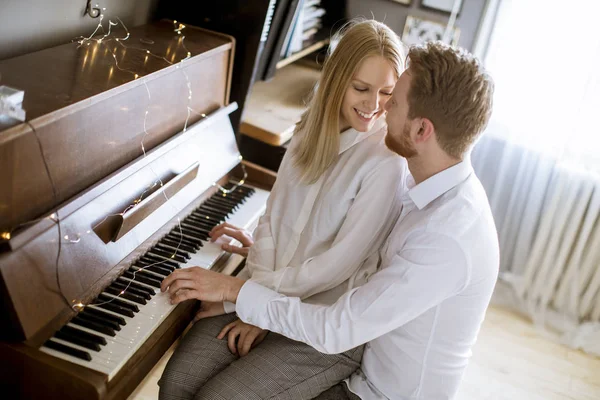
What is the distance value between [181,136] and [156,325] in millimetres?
641

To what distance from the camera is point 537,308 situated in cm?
343

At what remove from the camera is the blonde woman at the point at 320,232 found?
67.3 inches

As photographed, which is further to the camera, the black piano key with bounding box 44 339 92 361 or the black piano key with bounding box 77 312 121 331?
the black piano key with bounding box 77 312 121 331

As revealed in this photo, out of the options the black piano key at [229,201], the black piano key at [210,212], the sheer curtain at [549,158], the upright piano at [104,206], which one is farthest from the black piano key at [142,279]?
the sheer curtain at [549,158]

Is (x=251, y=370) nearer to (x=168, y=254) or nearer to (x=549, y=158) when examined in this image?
(x=168, y=254)

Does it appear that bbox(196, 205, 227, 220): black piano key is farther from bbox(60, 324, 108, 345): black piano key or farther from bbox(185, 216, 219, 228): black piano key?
bbox(60, 324, 108, 345): black piano key

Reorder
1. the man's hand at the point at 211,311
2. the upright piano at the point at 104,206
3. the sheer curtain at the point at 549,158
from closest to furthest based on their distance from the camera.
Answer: the upright piano at the point at 104,206 < the man's hand at the point at 211,311 < the sheer curtain at the point at 549,158

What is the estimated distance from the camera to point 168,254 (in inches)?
74.1

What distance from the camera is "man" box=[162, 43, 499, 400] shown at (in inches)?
61.1

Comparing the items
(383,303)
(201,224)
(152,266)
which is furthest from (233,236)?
(383,303)

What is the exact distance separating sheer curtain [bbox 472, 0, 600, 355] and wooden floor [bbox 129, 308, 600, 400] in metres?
0.12

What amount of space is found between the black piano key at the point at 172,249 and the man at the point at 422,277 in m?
0.18

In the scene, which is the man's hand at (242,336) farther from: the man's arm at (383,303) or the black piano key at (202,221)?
the black piano key at (202,221)


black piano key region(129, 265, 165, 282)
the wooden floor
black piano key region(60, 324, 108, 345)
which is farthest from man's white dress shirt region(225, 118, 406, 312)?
the wooden floor
